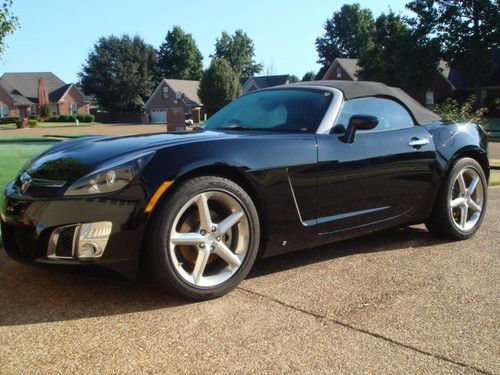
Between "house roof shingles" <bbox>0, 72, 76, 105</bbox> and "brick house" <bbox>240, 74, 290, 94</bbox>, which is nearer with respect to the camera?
"brick house" <bbox>240, 74, 290, 94</bbox>

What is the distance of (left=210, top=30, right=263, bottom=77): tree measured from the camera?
107938 millimetres

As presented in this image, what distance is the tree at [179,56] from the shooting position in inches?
3708

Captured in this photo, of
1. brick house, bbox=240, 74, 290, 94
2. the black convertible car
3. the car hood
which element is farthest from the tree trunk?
the car hood

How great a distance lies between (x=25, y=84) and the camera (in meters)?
85.9

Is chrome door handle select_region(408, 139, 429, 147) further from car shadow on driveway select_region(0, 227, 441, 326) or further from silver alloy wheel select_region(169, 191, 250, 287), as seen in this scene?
silver alloy wheel select_region(169, 191, 250, 287)

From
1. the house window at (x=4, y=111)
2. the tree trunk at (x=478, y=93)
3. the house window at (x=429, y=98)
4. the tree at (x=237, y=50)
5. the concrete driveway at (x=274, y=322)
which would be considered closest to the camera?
the concrete driveway at (x=274, y=322)

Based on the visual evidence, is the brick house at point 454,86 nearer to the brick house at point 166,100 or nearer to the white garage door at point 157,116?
the brick house at point 166,100

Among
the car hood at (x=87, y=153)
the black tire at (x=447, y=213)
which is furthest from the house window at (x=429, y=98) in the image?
the car hood at (x=87, y=153)

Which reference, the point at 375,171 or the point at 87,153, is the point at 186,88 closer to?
the point at 375,171

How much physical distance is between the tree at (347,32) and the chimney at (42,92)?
1782 inches

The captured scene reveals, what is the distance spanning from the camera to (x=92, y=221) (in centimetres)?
284

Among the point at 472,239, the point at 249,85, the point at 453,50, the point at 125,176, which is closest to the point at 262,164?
the point at 125,176

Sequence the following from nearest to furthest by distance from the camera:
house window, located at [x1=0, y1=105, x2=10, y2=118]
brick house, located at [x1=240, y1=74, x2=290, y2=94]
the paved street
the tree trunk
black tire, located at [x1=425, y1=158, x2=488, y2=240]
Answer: black tire, located at [x1=425, y1=158, x2=488, y2=240] < the paved street < the tree trunk < brick house, located at [x1=240, y1=74, x2=290, y2=94] < house window, located at [x1=0, y1=105, x2=10, y2=118]

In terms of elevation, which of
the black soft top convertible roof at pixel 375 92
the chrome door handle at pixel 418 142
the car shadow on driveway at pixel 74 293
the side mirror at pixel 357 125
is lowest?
the car shadow on driveway at pixel 74 293
